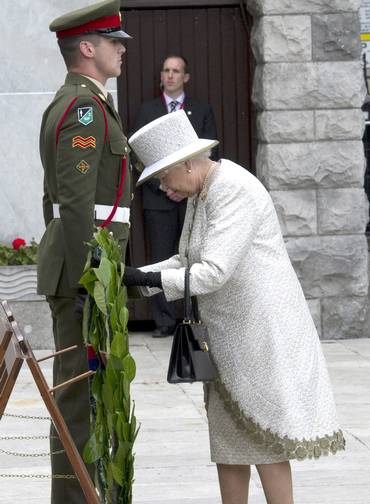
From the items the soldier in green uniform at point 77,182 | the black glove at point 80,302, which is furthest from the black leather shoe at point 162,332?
the black glove at point 80,302

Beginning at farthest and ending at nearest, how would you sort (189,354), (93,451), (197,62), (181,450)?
1. (197,62)
2. (181,450)
3. (189,354)
4. (93,451)

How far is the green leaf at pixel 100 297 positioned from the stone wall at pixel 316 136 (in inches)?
241

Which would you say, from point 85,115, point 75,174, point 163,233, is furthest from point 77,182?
point 163,233

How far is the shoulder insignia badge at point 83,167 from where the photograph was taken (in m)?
5.07

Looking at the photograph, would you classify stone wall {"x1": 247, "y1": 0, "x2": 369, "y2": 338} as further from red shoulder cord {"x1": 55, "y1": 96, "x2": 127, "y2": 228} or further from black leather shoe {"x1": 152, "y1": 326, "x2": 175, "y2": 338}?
red shoulder cord {"x1": 55, "y1": 96, "x2": 127, "y2": 228}

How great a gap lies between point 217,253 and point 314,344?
19.5 inches

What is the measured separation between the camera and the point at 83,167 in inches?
200

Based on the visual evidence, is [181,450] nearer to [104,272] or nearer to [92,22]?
[92,22]

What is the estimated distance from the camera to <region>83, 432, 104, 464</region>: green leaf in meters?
4.14

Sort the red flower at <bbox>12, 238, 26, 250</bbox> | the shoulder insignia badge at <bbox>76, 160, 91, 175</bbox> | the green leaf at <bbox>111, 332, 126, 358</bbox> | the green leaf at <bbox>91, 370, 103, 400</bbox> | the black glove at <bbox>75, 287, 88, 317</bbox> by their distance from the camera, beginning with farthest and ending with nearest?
the red flower at <bbox>12, 238, 26, 250</bbox>, the shoulder insignia badge at <bbox>76, 160, 91, 175</bbox>, the black glove at <bbox>75, 287, 88, 317</bbox>, the green leaf at <bbox>91, 370, 103, 400</bbox>, the green leaf at <bbox>111, 332, 126, 358</bbox>

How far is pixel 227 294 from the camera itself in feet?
15.0

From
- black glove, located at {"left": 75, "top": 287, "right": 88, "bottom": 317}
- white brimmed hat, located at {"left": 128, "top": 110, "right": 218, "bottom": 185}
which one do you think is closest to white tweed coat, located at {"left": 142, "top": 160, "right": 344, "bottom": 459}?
white brimmed hat, located at {"left": 128, "top": 110, "right": 218, "bottom": 185}

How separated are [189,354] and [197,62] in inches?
251

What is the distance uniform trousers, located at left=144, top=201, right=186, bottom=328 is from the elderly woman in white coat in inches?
221
